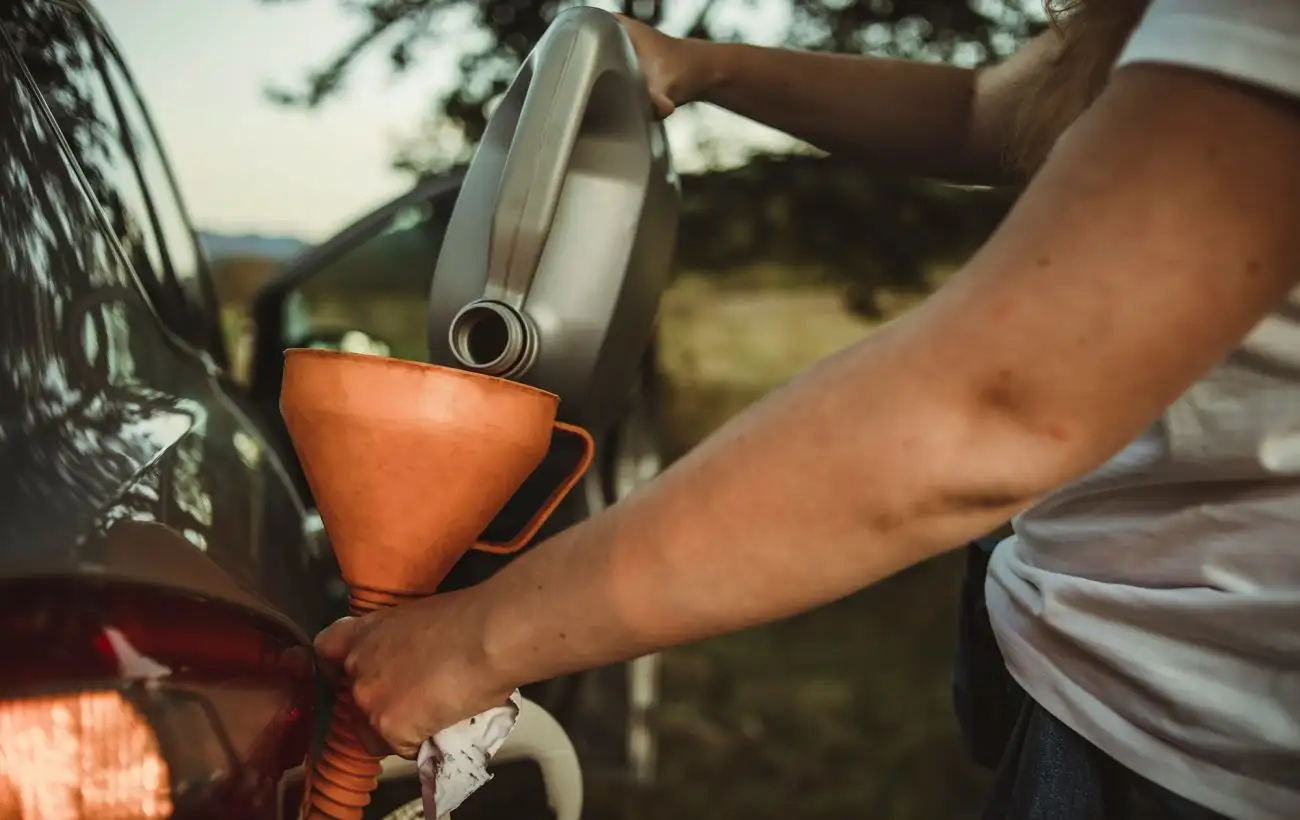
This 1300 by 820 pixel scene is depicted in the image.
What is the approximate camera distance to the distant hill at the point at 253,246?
12.9 feet

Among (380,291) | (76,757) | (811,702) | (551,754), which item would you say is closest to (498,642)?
(76,757)

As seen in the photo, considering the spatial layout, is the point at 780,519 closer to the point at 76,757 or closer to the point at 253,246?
the point at 76,757

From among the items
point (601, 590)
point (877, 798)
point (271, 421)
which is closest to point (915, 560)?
point (601, 590)

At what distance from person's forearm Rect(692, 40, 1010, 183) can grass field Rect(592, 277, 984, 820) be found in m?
0.51

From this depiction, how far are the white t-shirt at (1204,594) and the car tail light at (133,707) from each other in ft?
Answer: 2.08

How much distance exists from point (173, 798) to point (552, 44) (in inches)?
32.6

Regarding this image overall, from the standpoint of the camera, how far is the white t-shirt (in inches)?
29.6

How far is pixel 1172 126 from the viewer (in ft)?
1.84

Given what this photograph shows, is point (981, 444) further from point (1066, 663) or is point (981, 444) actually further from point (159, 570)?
point (159, 570)

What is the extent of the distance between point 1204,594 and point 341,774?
0.67 m

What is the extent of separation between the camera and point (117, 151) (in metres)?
1.47

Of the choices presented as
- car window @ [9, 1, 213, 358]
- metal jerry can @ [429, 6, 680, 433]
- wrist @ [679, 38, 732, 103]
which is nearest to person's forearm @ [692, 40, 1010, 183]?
wrist @ [679, 38, 732, 103]

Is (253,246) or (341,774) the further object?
(253,246)

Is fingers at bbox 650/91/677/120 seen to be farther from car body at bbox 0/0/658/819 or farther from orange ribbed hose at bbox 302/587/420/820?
orange ribbed hose at bbox 302/587/420/820
